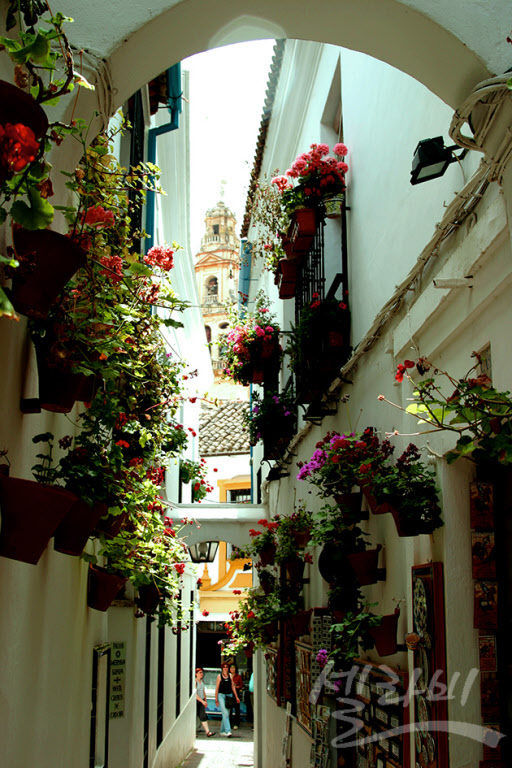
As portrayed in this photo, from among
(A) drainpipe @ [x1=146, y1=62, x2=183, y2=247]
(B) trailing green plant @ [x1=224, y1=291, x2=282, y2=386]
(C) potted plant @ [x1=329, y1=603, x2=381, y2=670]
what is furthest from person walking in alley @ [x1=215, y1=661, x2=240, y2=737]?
(C) potted plant @ [x1=329, y1=603, x2=381, y2=670]

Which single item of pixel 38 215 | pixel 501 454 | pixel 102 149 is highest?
pixel 102 149

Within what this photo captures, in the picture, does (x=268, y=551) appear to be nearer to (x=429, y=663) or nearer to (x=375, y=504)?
(x=375, y=504)

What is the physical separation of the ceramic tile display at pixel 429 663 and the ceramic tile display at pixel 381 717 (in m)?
0.35

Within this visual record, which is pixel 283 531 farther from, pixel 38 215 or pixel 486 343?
pixel 38 215

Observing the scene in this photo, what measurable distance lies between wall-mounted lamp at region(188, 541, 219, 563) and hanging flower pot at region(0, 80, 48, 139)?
1128 cm

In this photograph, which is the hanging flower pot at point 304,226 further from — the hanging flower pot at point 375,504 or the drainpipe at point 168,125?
the hanging flower pot at point 375,504

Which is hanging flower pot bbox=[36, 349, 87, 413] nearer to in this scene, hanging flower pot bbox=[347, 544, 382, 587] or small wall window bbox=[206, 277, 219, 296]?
hanging flower pot bbox=[347, 544, 382, 587]

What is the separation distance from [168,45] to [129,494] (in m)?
2.36

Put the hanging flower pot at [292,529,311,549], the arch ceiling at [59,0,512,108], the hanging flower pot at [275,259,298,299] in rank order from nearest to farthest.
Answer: the arch ceiling at [59,0,512,108]
the hanging flower pot at [292,529,311,549]
the hanging flower pot at [275,259,298,299]

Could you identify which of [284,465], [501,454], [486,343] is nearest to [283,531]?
[284,465]

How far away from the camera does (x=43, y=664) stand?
4062 mm

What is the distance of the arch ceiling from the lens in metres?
3.20

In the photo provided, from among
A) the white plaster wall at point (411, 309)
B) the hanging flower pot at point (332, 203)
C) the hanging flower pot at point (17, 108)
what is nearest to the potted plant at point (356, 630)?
the white plaster wall at point (411, 309)

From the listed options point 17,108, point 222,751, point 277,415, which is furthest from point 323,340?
point 222,751
